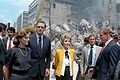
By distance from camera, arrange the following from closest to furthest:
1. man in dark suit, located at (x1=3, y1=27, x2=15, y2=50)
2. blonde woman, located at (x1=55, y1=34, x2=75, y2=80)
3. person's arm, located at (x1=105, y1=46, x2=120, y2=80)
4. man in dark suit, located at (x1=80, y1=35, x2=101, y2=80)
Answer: person's arm, located at (x1=105, y1=46, x2=120, y2=80)
blonde woman, located at (x1=55, y1=34, x2=75, y2=80)
man in dark suit, located at (x1=80, y1=35, x2=101, y2=80)
man in dark suit, located at (x1=3, y1=27, x2=15, y2=50)

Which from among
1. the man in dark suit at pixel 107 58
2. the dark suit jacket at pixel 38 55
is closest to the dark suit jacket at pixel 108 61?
the man in dark suit at pixel 107 58

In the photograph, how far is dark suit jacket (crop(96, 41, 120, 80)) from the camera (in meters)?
5.81

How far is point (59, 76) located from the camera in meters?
6.87

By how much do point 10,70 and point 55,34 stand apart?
41.3 meters

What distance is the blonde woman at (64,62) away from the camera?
22.5 feet

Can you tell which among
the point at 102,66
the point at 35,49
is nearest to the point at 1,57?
the point at 35,49

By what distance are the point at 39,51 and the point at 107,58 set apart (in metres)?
1.38

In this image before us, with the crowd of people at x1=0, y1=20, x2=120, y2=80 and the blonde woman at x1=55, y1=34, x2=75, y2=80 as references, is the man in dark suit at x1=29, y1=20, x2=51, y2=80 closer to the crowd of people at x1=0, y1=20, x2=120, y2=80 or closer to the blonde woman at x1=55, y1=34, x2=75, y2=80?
the crowd of people at x1=0, y1=20, x2=120, y2=80

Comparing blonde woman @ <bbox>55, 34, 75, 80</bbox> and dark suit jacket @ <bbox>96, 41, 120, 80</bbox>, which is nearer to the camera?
dark suit jacket @ <bbox>96, 41, 120, 80</bbox>

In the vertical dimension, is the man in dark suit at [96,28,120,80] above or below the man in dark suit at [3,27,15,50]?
below

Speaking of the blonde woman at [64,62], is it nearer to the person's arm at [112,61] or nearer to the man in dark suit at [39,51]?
the man in dark suit at [39,51]

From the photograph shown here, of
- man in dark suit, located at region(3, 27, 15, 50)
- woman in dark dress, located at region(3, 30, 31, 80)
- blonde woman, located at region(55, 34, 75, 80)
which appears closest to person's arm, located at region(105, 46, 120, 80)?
blonde woman, located at region(55, 34, 75, 80)

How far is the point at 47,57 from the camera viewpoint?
6.94 metres

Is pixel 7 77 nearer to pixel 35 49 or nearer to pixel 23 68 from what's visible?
pixel 23 68
